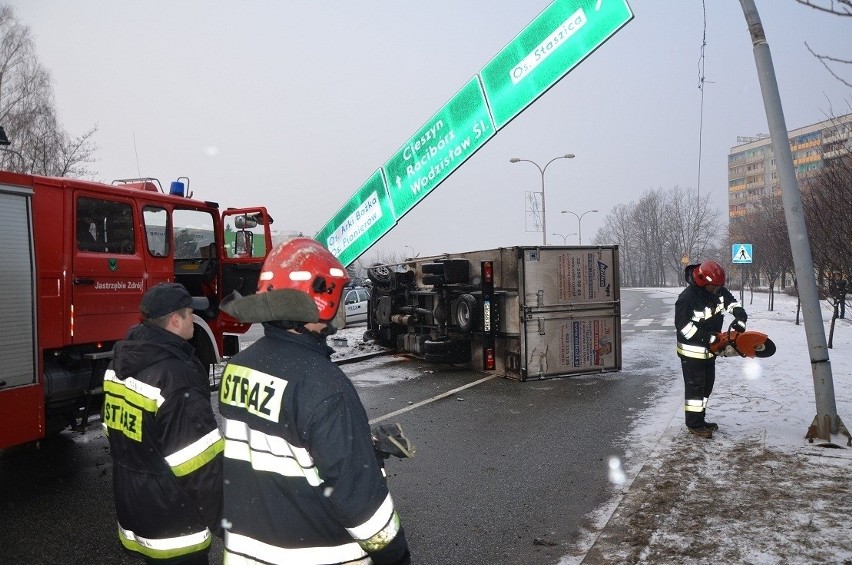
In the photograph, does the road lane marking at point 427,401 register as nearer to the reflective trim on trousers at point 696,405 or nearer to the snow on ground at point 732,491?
the snow on ground at point 732,491

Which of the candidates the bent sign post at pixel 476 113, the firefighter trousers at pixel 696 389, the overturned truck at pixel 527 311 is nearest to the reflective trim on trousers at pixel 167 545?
the firefighter trousers at pixel 696 389

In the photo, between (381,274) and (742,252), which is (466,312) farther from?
(742,252)

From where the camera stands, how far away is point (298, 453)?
1907mm

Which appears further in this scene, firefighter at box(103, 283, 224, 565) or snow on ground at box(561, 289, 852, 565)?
snow on ground at box(561, 289, 852, 565)

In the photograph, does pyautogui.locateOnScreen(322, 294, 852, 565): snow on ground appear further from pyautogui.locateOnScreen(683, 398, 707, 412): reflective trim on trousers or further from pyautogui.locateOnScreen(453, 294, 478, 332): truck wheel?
pyautogui.locateOnScreen(453, 294, 478, 332): truck wheel

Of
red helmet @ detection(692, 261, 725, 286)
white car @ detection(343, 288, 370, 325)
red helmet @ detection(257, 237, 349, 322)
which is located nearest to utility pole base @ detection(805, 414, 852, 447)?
red helmet @ detection(692, 261, 725, 286)

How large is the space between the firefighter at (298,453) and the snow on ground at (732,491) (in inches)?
97.9

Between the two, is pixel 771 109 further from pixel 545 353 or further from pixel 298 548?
pixel 298 548

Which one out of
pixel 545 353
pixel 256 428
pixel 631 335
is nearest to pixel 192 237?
pixel 545 353

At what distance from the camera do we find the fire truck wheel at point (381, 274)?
13.8 metres

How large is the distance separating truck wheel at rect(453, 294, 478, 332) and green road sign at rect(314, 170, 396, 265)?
7.65 ft

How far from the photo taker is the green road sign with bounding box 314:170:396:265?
1260cm

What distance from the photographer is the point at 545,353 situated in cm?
1052

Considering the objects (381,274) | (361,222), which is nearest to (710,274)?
(361,222)
